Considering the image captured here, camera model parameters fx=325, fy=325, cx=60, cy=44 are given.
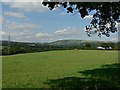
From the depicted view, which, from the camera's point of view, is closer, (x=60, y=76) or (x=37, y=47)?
(x=60, y=76)

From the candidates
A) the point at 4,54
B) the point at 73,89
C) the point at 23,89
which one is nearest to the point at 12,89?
the point at 23,89

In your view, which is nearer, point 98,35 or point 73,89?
point 73,89

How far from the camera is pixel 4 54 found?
296 feet

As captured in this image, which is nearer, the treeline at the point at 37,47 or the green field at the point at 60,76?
the green field at the point at 60,76

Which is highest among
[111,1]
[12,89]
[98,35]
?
[111,1]

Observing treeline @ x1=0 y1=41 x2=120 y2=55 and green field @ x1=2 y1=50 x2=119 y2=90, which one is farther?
treeline @ x1=0 y1=41 x2=120 y2=55

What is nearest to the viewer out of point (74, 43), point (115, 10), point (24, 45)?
point (115, 10)

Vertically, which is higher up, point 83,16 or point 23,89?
point 83,16

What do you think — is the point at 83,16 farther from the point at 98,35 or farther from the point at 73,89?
the point at 98,35

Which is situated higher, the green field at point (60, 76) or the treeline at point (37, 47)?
the treeline at point (37, 47)

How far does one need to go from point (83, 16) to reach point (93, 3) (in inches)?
56.2

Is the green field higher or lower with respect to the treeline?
lower

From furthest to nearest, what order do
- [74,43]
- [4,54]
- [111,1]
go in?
[74,43] → [4,54] → [111,1]

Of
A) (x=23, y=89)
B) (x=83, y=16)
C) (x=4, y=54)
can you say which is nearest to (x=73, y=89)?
(x=23, y=89)
